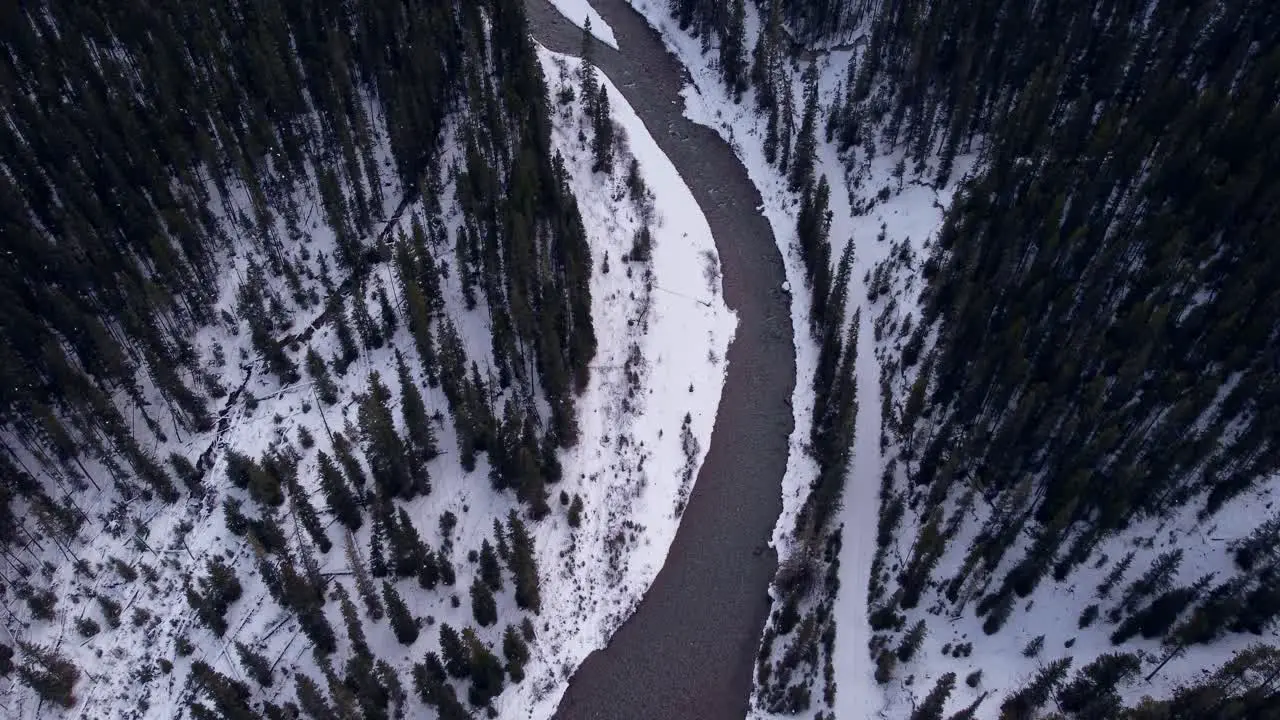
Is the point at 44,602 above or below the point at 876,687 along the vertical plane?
below

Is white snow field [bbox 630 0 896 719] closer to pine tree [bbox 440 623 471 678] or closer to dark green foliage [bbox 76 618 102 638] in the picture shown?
pine tree [bbox 440 623 471 678]

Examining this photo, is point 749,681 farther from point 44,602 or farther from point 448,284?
point 44,602

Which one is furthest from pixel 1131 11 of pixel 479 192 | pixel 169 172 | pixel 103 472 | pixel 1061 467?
pixel 103 472

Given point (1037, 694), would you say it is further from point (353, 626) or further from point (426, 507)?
point (353, 626)

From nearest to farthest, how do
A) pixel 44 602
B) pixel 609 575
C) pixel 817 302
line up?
pixel 44 602, pixel 609 575, pixel 817 302

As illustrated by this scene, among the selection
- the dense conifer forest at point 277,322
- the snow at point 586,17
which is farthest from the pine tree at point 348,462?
the snow at point 586,17

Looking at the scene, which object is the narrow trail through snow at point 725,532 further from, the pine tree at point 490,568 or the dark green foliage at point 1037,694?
the dark green foliage at point 1037,694

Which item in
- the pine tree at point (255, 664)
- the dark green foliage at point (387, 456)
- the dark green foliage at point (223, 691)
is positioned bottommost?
the dark green foliage at point (223, 691)
